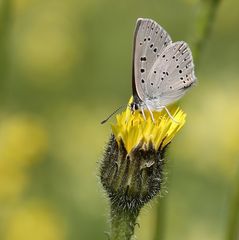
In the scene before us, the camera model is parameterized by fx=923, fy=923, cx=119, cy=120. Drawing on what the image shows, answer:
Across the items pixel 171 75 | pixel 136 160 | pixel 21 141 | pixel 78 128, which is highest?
pixel 78 128

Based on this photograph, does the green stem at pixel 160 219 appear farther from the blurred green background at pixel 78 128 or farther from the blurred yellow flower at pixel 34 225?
the blurred yellow flower at pixel 34 225

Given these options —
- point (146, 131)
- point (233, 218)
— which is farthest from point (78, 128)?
point (146, 131)

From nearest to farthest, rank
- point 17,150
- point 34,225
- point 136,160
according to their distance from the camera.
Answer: point 136,160 → point 34,225 → point 17,150

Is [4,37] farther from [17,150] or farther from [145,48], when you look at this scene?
[17,150]

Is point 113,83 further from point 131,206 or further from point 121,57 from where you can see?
point 131,206

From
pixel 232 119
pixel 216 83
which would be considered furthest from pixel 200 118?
pixel 216 83

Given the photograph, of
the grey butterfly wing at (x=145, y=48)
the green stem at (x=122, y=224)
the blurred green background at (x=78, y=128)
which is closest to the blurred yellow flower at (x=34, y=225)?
the blurred green background at (x=78, y=128)
